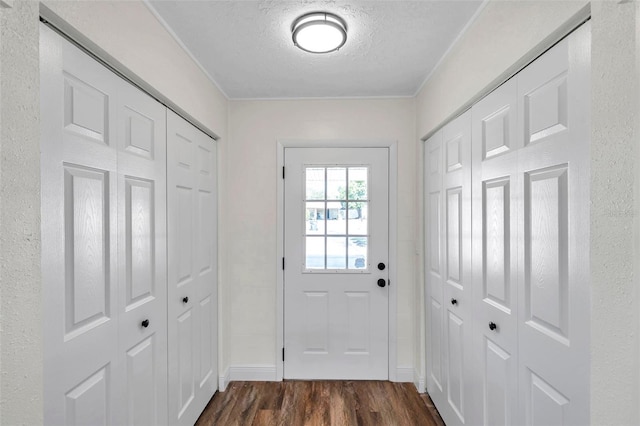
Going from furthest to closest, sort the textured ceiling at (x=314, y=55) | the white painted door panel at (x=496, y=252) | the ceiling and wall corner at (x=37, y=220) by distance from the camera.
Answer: the textured ceiling at (x=314, y=55) < the white painted door panel at (x=496, y=252) < the ceiling and wall corner at (x=37, y=220)

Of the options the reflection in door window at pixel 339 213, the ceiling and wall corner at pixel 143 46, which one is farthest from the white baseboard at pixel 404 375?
the ceiling and wall corner at pixel 143 46

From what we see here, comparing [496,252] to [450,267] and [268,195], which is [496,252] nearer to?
[450,267]

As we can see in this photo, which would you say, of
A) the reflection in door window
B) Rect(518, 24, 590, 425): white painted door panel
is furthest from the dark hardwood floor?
Rect(518, 24, 590, 425): white painted door panel

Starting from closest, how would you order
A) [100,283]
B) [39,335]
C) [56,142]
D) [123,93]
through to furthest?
1. [39,335]
2. [56,142]
3. [100,283]
4. [123,93]

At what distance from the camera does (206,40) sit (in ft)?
5.76

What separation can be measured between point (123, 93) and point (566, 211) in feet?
5.85

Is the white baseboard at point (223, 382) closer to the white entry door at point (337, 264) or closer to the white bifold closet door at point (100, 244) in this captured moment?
the white entry door at point (337, 264)

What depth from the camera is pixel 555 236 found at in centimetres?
110

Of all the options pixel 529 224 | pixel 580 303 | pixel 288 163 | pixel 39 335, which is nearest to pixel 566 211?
pixel 529 224

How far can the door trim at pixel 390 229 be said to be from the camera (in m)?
2.57

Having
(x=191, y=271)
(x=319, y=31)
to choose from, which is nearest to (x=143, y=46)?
(x=319, y=31)

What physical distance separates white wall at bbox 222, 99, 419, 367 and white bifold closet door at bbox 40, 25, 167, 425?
0.93 meters

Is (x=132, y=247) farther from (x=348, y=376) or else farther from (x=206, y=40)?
(x=348, y=376)

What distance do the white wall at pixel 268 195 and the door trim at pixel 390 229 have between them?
0.11 ft
